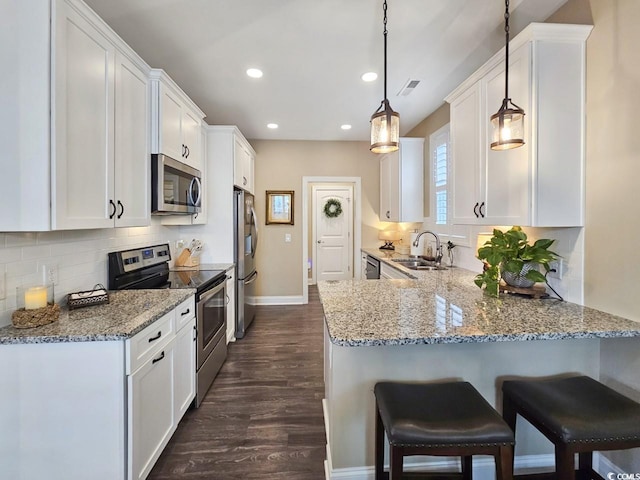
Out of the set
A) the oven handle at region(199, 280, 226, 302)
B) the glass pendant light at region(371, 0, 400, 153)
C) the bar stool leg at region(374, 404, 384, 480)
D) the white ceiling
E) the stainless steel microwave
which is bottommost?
the bar stool leg at region(374, 404, 384, 480)

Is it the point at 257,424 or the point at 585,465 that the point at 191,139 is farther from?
the point at 585,465

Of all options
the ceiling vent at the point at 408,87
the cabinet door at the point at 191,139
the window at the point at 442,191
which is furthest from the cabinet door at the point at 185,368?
the ceiling vent at the point at 408,87

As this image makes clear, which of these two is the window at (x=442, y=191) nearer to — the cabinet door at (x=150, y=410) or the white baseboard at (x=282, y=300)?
the white baseboard at (x=282, y=300)

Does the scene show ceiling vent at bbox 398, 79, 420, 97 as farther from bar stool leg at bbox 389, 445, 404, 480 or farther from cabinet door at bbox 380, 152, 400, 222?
bar stool leg at bbox 389, 445, 404, 480

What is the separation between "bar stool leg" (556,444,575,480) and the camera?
3.82 ft

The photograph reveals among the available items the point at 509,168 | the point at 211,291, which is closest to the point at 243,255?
the point at 211,291

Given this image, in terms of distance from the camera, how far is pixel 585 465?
5.28 feet

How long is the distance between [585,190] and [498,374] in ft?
3.73

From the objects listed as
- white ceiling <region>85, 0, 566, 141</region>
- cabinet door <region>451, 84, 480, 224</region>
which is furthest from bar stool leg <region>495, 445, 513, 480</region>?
white ceiling <region>85, 0, 566, 141</region>

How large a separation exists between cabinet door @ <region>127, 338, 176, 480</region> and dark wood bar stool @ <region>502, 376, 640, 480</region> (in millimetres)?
1750

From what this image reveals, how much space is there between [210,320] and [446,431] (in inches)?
80.6

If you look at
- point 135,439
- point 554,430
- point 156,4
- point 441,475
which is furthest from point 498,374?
point 156,4

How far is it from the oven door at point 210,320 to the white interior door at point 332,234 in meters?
4.04

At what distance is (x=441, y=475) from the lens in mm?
1646
